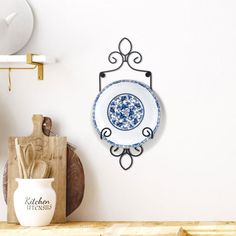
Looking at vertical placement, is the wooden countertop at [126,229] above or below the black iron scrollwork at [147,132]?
below

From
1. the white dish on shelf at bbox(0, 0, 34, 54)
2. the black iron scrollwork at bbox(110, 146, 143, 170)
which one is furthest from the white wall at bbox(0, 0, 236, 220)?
the white dish on shelf at bbox(0, 0, 34, 54)

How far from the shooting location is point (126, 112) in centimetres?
308

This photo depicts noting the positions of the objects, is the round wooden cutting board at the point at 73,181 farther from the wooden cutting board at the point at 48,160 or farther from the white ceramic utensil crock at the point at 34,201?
the white ceramic utensil crock at the point at 34,201

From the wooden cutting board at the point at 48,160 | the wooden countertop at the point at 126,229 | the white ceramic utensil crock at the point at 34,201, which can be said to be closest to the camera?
the wooden countertop at the point at 126,229

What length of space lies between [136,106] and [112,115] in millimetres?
114

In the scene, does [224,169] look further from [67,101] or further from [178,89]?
[67,101]

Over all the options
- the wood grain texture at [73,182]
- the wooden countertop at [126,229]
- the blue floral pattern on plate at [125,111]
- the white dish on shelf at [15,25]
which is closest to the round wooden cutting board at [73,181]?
the wood grain texture at [73,182]

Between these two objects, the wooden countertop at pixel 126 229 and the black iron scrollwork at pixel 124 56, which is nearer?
the wooden countertop at pixel 126 229

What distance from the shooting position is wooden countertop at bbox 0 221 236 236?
268 centimetres

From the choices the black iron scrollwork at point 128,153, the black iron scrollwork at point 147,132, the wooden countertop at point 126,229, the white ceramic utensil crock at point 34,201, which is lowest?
the wooden countertop at point 126,229

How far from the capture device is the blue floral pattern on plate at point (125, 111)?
10.1 ft

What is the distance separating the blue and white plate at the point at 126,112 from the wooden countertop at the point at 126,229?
1.23ft

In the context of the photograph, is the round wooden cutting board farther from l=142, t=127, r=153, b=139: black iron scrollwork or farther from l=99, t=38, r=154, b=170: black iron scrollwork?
l=142, t=127, r=153, b=139: black iron scrollwork

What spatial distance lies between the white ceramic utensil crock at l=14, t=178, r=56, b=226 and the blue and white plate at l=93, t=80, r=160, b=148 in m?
0.38
